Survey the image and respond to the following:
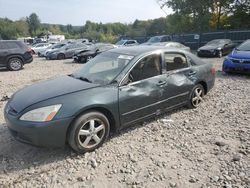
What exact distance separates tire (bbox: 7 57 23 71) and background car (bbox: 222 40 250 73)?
1072cm

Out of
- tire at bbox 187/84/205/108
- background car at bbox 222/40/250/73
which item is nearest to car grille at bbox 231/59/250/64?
background car at bbox 222/40/250/73

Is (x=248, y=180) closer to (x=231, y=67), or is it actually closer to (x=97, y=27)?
(x=231, y=67)

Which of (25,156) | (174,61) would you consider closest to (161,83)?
(174,61)

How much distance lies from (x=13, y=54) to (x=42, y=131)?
11557 mm

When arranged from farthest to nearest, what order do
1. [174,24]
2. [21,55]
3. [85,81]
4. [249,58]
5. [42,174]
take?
[174,24]
[21,55]
[249,58]
[85,81]
[42,174]

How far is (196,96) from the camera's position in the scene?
568cm

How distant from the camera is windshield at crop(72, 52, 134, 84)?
432 cm

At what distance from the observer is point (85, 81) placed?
4355mm

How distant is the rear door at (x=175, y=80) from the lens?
4.79 meters

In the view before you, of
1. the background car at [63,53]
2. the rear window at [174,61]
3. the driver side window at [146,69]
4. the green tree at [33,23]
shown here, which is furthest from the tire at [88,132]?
the green tree at [33,23]

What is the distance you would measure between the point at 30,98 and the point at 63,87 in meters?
0.55

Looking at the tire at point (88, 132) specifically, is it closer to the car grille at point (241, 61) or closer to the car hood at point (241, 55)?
the car grille at point (241, 61)

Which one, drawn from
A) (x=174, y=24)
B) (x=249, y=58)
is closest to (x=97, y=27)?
(x=174, y=24)

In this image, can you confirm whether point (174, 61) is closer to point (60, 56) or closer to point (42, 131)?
point (42, 131)
